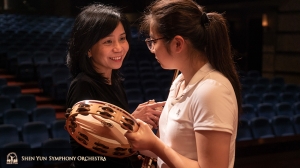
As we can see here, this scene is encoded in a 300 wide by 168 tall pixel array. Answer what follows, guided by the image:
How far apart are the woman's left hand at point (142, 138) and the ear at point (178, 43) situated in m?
0.18

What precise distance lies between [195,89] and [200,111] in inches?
2.2

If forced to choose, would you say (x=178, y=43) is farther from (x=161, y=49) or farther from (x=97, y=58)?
(x=97, y=58)

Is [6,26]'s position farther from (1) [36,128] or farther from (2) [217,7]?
(1) [36,128]

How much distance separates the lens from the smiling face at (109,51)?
99cm

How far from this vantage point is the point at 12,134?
298 cm

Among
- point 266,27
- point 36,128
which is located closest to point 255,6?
point 266,27

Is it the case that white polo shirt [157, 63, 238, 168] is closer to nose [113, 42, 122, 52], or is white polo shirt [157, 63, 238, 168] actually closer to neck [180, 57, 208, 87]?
neck [180, 57, 208, 87]

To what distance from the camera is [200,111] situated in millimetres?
708

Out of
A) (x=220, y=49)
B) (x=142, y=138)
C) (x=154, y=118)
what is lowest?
(x=154, y=118)

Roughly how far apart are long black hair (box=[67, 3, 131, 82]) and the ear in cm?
29

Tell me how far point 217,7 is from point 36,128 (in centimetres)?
545

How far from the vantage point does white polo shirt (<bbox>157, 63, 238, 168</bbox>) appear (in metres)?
0.70

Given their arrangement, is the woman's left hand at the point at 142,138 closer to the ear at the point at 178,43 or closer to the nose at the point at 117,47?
the ear at the point at 178,43

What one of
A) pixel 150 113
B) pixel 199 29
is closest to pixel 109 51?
pixel 150 113
